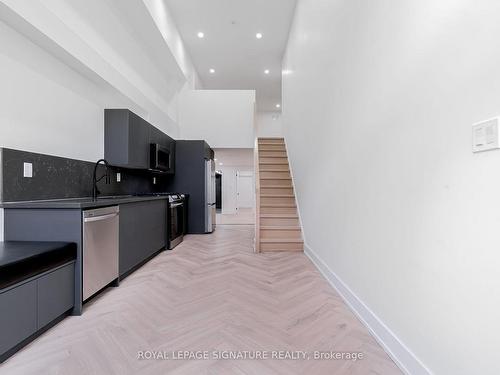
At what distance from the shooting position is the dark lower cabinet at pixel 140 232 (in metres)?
2.77

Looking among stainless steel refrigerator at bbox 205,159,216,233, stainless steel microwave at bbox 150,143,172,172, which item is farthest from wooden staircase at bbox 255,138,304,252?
stainless steel microwave at bbox 150,143,172,172

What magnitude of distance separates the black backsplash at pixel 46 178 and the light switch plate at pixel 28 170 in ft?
0.09

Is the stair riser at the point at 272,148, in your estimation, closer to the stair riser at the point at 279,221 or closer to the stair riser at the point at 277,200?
the stair riser at the point at 277,200

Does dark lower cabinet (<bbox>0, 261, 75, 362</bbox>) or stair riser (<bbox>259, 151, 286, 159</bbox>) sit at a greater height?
stair riser (<bbox>259, 151, 286, 159</bbox>)

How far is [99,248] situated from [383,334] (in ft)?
7.59

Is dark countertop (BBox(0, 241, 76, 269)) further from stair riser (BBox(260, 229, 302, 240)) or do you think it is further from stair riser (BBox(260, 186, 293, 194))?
stair riser (BBox(260, 186, 293, 194))

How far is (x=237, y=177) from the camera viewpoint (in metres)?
10.9

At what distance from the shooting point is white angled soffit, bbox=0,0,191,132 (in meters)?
2.15

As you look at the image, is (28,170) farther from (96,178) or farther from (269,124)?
(269,124)

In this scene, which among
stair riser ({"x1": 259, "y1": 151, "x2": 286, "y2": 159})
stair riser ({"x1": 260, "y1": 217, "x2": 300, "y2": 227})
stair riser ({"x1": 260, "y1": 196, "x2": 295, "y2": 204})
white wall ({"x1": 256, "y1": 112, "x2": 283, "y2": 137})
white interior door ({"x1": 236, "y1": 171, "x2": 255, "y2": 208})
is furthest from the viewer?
white interior door ({"x1": 236, "y1": 171, "x2": 255, "y2": 208})

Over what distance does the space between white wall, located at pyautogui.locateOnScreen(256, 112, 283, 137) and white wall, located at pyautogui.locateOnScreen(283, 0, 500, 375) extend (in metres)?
8.92

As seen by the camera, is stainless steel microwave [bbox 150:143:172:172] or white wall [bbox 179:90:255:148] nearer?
stainless steel microwave [bbox 150:143:172:172]

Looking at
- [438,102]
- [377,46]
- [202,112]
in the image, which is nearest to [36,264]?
[438,102]

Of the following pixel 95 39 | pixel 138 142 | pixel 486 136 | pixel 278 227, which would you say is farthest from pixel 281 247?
pixel 95 39
